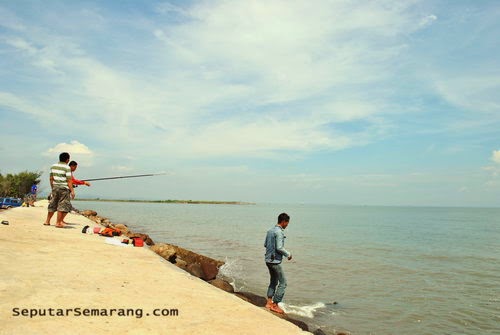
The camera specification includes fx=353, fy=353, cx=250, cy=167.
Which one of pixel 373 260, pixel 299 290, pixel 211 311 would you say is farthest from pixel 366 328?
pixel 373 260

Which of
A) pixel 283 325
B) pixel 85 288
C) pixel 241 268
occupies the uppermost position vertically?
pixel 85 288

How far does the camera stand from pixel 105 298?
193 inches

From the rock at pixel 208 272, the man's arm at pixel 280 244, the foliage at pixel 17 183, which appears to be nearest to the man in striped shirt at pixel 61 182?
the rock at pixel 208 272

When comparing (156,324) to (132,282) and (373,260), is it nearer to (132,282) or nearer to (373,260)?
(132,282)

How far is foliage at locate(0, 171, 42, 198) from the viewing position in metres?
54.5

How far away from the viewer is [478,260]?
21.8 metres

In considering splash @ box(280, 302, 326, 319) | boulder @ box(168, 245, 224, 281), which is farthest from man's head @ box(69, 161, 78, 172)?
splash @ box(280, 302, 326, 319)

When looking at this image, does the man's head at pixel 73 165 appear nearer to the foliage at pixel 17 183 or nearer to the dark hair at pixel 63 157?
the dark hair at pixel 63 157

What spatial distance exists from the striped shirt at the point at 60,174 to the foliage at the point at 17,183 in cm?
5332

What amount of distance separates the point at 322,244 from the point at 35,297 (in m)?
24.2

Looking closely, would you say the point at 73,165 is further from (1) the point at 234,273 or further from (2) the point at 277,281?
(1) the point at 234,273

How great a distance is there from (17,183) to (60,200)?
58.7m

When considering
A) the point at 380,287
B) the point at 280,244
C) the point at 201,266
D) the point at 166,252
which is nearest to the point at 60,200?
the point at 166,252

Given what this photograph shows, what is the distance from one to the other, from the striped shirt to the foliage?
53.3m
